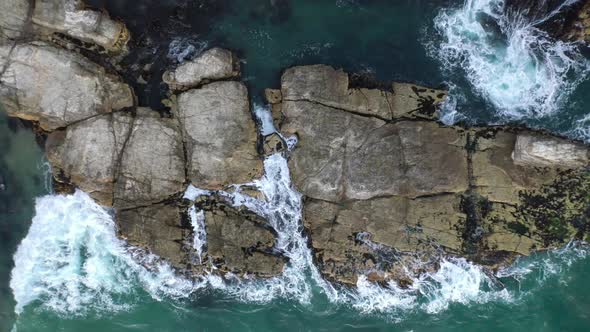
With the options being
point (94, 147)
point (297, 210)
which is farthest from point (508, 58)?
point (94, 147)

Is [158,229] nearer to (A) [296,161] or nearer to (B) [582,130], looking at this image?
(A) [296,161]

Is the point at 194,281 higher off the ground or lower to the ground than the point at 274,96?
lower

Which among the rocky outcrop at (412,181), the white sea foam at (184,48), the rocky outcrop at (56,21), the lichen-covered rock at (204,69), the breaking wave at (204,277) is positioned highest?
the rocky outcrop at (56,21)

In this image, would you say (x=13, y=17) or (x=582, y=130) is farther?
(x=13, y=17)

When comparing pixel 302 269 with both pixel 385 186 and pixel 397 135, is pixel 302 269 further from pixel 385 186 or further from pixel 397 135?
pixel 397 135

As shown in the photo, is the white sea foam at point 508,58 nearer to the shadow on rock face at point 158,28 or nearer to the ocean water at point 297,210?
the ocean water at point 297,210

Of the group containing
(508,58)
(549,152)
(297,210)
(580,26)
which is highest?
(580,26)

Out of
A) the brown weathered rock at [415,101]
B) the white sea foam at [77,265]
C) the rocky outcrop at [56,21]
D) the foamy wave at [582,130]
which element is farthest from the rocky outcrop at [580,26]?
the white sea foam at [77,265]
